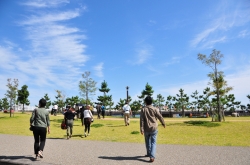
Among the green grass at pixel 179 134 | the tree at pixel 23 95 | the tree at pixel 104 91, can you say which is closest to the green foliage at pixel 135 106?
the tree at pixel 104 91

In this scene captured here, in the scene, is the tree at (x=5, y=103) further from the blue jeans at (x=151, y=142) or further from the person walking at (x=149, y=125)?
the blue jeans at (x=151, y=142)

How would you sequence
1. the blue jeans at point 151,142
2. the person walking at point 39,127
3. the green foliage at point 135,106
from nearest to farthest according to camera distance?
the blue jeans at point 151,142
the person walking at point 39,127
the green foliage at point 135,106

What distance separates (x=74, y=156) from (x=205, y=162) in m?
3.69

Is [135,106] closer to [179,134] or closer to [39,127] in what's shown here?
[179,134]

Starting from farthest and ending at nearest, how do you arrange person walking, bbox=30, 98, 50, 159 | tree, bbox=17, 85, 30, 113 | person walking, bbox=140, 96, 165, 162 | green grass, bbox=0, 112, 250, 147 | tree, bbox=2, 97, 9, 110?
1. tree, bbox=2, 97, 9, 110
2. tree, bbox=17, 85, 30, 113
3. green grass, bbox=0, 112, 250, 147
4. person walking, bbox=30, 98, 50, 159
5. person walking, bbox=140, 96, 165, 162

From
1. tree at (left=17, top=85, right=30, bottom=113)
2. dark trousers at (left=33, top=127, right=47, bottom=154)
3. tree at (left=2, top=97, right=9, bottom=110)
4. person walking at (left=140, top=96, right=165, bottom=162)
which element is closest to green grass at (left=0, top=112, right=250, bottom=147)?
person walking at (left=140, top=96, right=165, bottom=162)

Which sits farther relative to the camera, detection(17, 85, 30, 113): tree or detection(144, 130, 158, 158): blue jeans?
detection(17, 85, 30, 113): tree

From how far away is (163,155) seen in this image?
668 centimetres

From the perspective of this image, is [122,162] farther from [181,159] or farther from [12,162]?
[12,162]

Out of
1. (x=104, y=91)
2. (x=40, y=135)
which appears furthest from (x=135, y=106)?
(x=40, y=135)

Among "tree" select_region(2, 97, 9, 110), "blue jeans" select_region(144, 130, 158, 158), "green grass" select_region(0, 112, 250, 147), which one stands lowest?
"green grass" select_region(0, 112, 250, 147)

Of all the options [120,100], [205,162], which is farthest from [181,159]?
[120,100]

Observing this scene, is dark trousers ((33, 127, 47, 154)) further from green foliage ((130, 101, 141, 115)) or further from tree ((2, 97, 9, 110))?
tree ((2, 97, 9, 110))

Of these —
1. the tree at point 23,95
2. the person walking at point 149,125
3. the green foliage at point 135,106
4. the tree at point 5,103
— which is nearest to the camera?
the person walking at point 149,125
